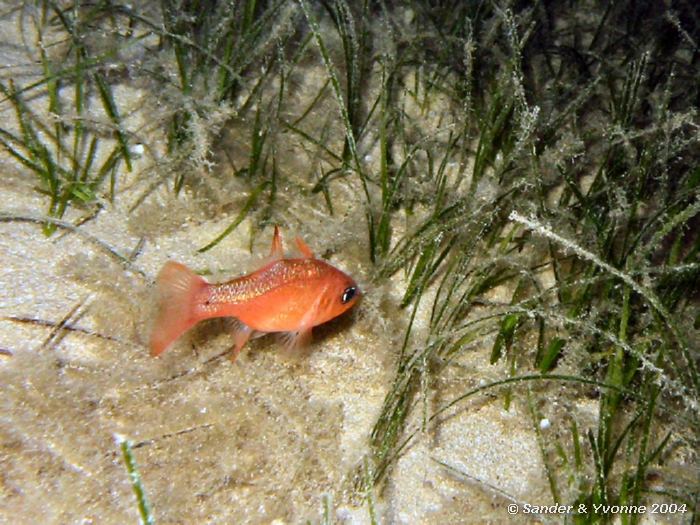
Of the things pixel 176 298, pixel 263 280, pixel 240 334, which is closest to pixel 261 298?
pixel 263 280

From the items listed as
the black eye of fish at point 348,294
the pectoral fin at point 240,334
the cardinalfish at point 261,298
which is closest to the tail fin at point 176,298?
the cardinalfish at point 261,298

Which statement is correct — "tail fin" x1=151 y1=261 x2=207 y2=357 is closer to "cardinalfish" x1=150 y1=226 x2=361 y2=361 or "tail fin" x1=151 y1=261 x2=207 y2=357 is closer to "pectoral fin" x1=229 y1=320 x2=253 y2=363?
"cardinalfish" x1=150 y1=226 x2=361 y2=361

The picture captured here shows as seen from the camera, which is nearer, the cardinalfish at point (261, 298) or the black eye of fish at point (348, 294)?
the cardinalfish at point (261, 298)

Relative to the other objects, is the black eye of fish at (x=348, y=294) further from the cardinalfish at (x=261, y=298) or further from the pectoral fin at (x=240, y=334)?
the pectoral fin at (x=240, y=334)

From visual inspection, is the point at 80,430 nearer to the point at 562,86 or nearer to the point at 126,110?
the point at 126,110

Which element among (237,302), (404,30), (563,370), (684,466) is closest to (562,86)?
(404,30)

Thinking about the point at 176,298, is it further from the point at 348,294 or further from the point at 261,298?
the point at 348,294

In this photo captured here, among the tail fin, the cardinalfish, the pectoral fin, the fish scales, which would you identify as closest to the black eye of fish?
the cardinalfish
